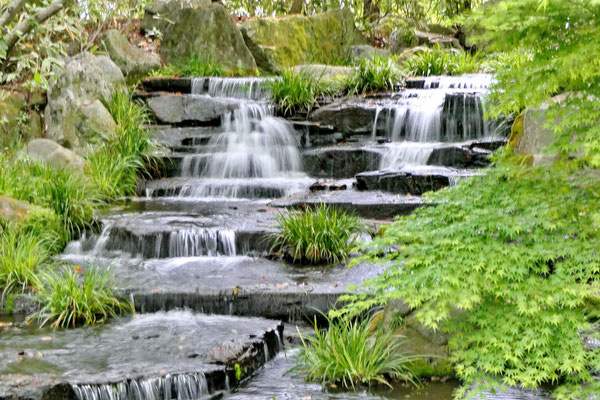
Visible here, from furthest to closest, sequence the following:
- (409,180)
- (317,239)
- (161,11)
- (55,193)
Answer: (161,11) < (409,180) < (55,193) < (317,239)

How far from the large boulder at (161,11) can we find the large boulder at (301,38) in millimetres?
1595

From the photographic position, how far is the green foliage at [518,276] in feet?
12.5

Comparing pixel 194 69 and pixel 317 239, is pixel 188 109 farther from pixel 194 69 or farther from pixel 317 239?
pixel 317 239

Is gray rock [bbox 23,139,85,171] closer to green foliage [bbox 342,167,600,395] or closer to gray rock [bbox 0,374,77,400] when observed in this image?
gray rock [bbox 0,374,77,400]

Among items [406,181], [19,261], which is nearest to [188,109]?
[406,181]

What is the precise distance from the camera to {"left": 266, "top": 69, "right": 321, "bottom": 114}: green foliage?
42.8 ft

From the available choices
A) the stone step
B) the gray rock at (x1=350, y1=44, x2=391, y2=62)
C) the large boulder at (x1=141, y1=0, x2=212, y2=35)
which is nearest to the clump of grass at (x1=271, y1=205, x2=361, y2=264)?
the stone step

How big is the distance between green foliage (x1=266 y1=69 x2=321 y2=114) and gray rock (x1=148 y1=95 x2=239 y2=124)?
0.89 meters

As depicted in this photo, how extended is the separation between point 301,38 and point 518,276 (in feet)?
50.6

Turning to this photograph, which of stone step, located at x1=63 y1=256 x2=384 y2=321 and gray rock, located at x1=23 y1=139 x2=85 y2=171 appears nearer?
stone step, located at x1=63 y1=256 x2=384 y2=321

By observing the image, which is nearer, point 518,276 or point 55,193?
point 518,276

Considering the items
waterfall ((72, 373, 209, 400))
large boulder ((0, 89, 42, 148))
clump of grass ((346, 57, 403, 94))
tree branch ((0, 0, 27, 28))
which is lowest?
waterfall ((72, 373, 209, 400))

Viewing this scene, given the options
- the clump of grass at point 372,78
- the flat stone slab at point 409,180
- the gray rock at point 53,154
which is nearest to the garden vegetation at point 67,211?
the gray rock at point 53,154

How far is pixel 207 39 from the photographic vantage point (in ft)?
54.0
